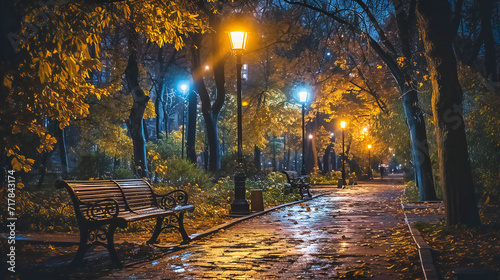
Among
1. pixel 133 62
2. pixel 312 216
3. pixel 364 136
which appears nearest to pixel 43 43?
pixel 312 216

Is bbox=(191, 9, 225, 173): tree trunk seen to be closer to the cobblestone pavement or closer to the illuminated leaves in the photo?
the cobblestone pavement

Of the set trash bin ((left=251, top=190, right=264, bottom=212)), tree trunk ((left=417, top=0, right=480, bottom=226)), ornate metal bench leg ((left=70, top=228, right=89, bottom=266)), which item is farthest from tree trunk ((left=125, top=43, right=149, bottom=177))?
ornate metal bench leg ((left=70, top=228, right=89, bottom=266))

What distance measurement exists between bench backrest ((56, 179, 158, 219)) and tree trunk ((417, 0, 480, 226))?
19.3 feet

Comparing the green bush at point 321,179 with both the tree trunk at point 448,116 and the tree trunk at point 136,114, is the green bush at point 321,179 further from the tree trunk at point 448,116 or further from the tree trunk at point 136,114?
the tree trunk at point 448,116

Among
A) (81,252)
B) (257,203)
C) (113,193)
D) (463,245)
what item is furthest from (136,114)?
(463,245)

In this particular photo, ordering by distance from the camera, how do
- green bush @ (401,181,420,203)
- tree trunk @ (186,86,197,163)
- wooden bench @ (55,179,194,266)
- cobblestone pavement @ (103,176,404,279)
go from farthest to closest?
tree trunk @ (186,86,197,163)
green bush @ (401,181,420,203)
wooden bench @ (55,179,194,266)
cobblestone pavement @ (103,176,404,279)

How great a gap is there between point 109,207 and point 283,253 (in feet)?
9.60

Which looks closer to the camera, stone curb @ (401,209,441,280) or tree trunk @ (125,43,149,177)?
stone curb @ (401,209,441,280)

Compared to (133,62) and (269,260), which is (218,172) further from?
(269,260)

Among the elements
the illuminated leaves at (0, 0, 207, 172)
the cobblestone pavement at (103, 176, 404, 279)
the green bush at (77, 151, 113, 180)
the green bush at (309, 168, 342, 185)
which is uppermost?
the illuminated leaves at (0, 0, 207, 172)

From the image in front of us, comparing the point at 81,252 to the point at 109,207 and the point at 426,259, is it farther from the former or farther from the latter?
the point at 426,259

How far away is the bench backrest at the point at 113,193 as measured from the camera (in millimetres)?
9107

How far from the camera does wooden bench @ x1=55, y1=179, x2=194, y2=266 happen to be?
903 cm

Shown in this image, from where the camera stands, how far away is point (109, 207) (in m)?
9.33
